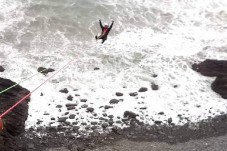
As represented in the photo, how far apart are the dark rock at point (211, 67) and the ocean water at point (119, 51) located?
341 mm

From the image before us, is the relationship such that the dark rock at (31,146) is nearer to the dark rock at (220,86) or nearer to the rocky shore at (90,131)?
the rocky shore at (90,131)

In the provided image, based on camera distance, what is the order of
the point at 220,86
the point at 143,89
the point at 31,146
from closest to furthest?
the point at 31,146 < the point at 143,89 < the point at 220,86

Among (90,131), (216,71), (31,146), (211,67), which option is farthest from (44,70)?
(216,71)

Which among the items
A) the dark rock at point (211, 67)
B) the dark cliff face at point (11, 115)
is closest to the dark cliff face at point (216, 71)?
the dark rock at point (211, 67)

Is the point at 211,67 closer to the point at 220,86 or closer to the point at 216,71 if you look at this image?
the point at 216,71

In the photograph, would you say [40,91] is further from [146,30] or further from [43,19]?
[146,30]

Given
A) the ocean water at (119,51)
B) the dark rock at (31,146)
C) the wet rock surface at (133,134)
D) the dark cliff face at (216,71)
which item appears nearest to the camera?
the dark rock at (31,146)

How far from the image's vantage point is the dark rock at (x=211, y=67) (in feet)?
56.6

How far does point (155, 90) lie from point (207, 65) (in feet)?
11.0

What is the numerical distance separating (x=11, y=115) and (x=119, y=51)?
7.40 m

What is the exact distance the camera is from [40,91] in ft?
51.8

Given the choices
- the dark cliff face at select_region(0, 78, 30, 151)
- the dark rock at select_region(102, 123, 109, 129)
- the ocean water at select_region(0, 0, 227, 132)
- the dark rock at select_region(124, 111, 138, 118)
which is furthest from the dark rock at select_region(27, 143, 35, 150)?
the dark rock at select_region(124, 111, 138, 118)

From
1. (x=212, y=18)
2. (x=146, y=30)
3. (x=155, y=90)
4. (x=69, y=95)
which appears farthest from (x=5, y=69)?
(x=212, y=18)

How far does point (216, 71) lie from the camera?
17391 mm
